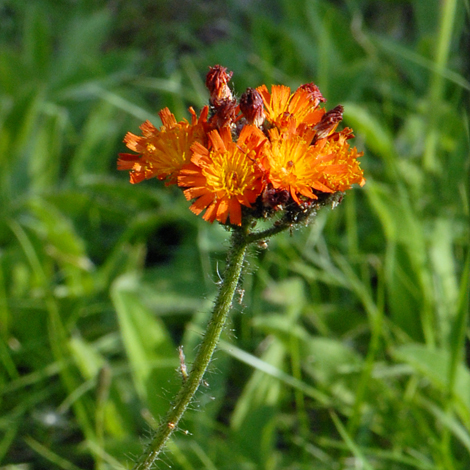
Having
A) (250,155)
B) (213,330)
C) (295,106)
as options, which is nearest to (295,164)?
(250,155)

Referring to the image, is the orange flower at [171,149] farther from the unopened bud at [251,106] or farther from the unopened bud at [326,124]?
the unopened bud at [326,124]

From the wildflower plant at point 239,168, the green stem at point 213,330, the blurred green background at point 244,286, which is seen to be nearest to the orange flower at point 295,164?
the wildflower plant at point 239,168

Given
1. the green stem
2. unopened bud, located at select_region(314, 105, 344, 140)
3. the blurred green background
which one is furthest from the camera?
the blurred green background

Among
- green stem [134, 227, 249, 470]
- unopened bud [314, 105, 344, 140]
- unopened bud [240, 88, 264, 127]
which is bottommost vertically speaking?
green stem [134, 227, 249, 470]

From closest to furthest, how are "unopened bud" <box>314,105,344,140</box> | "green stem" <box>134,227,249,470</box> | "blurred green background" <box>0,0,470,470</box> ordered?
"green stem" <box>134,227,249,470</box> < "unopened bud" <box>314,105,344,140</box> < "blurred green background" <box>0,0,470,470</box>

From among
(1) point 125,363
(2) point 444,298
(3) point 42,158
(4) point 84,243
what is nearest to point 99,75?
(3) point 42,158

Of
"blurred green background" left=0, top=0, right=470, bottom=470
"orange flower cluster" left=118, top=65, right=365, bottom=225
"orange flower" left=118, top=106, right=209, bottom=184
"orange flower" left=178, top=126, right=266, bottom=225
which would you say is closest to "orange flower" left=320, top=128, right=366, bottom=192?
"orange flower cluster" left=118, top=65, right=365, bottom=225

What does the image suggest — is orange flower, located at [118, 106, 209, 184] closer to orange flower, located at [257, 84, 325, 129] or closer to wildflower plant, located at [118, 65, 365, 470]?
wildflower plant, located at [118, 65, 365, 470]

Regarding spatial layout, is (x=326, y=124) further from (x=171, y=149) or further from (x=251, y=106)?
(x=171, y=149)

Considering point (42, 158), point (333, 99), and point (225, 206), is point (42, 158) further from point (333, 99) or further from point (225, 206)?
point (225, 206)
